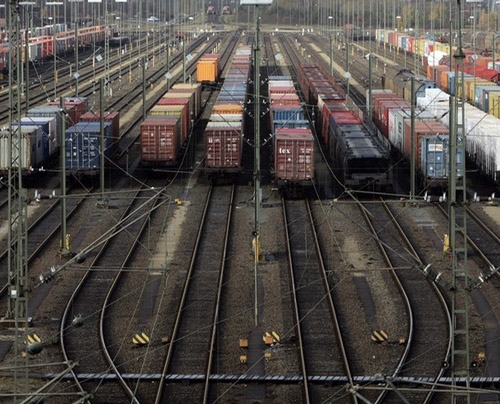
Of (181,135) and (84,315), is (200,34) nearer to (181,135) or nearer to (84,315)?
(181,135)

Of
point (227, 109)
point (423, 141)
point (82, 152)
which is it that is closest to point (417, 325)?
point (423, 141)

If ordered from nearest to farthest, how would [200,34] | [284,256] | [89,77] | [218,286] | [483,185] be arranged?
[218,286]
[284,256]
[483,185]
[89,77]
[200,34]

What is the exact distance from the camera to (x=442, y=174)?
40656 mm

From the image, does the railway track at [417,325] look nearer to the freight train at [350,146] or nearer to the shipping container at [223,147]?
the freight train at [350,146]

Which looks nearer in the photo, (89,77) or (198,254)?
(198,254)

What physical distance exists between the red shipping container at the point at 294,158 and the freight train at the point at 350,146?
139 centimetres

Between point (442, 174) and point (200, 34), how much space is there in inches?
5128

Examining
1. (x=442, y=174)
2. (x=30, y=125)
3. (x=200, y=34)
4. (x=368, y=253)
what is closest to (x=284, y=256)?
(x=368, y=253)

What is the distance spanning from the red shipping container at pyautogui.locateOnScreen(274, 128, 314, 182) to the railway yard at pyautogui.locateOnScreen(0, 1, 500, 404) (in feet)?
0.18

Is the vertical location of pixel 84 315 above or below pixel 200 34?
below

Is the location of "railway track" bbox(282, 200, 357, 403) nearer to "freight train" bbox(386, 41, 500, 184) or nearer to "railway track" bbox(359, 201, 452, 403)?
"railway track" bbox(359, 201, 452, 403)

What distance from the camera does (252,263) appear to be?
32.1 metres

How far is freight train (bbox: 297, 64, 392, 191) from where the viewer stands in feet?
133

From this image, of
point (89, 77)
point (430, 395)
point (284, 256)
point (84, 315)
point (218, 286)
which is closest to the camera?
point (430, 395)
